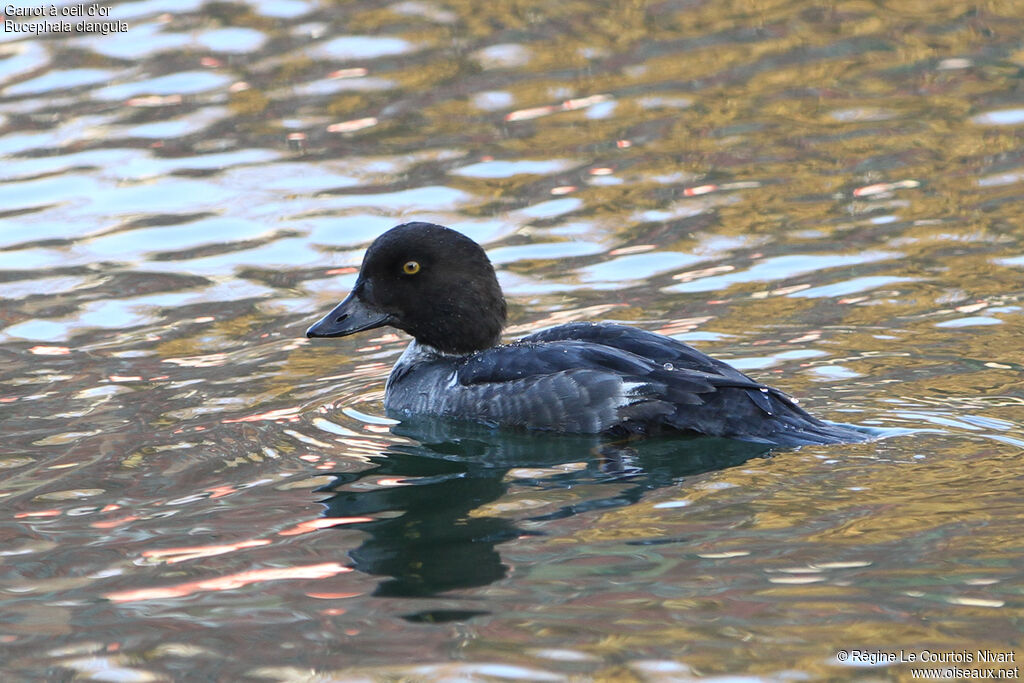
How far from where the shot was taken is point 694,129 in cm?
1281

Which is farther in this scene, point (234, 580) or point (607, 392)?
point (607, 392)

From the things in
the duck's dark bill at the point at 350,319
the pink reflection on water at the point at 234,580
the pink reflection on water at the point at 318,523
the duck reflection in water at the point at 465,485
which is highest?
the duck's dark bill at the point at 350,319

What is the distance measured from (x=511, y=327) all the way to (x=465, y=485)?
8.76 ft

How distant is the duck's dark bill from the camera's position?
27.2 ft

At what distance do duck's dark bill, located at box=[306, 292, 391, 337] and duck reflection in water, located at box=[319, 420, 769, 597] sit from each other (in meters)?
0.69

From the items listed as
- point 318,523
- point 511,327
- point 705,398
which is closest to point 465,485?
point 318,523

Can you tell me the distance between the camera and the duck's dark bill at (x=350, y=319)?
8.29 meters

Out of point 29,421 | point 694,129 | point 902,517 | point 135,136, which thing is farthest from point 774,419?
point 135,136

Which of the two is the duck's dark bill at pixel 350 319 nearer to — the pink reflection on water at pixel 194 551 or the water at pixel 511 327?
the water at pixel 511 327

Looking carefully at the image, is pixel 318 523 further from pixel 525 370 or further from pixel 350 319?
pixel 350 319

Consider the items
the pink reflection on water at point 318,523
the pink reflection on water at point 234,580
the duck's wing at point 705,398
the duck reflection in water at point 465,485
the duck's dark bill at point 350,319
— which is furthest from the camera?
the duck's dark bill at point 350,319

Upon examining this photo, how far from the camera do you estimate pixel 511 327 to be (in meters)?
9.47

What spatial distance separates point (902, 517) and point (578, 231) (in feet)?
17.7

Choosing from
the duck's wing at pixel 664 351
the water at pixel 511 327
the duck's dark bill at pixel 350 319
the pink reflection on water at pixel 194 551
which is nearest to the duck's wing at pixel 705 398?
the duck's wing at pixel 664 351
